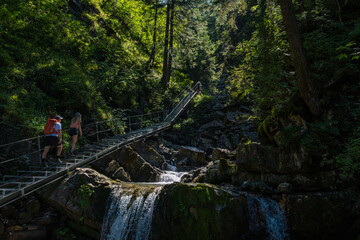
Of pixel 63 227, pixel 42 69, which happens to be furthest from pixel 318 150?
pixel 42 69

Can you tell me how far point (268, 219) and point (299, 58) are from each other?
15.2 ft

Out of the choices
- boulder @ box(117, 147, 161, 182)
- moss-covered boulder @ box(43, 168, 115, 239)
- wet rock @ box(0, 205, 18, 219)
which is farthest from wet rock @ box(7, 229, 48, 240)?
boulder @ box(117, 147, 161, 182)

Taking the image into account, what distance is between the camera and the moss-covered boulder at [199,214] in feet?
Answer: 18.7

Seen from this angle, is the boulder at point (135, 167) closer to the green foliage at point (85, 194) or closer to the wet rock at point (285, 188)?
the green foliage at point (85, 194)

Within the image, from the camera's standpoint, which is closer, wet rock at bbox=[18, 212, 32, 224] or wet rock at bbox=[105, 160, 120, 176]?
wet rock at bbox=[18, 212, 32, 224]

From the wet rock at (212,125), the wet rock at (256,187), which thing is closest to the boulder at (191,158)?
the wet rock at (212,125)

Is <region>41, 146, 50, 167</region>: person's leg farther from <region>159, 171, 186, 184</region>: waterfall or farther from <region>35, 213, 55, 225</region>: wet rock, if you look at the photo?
<region>159, 171, 186, 184</region>: waterfall

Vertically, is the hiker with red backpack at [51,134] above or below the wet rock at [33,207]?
above

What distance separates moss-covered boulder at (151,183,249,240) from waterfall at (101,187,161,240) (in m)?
0.29

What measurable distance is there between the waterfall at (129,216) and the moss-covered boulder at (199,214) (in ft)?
0.96

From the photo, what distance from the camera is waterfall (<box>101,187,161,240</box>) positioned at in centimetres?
629

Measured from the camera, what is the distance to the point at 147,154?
39.3ft

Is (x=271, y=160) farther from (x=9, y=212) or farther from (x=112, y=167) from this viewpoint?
(x=9, y=212)

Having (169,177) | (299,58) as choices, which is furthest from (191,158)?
(299,58)
